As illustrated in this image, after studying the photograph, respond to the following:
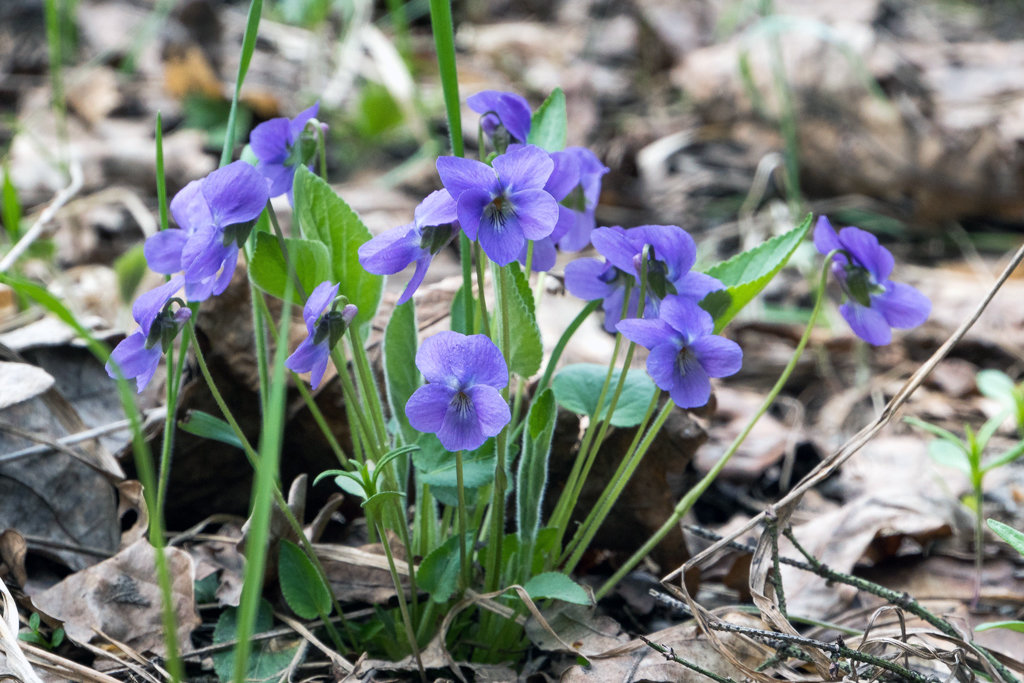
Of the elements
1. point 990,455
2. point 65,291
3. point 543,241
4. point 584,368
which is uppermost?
point 543,241

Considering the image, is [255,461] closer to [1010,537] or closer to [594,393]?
[594,393]

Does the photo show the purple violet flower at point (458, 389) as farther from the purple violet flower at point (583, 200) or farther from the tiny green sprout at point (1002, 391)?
the tiny green sprout at point (1002, 391)

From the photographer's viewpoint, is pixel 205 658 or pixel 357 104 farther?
pixel 357 104

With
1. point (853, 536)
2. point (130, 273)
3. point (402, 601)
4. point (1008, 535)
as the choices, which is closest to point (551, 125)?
point (402, 601)

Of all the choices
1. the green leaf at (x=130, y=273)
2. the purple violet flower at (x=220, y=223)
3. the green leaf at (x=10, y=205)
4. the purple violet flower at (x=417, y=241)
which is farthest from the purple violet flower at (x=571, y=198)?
the green leaf at (x=130, y=273)

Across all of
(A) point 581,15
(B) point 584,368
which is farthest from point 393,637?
(A) point 581,15

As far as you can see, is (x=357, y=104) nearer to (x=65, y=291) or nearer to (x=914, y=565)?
(x=65, y=291)
